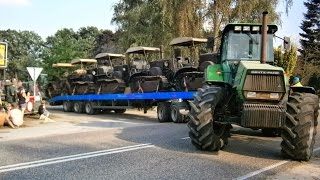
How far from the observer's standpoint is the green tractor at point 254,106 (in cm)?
969

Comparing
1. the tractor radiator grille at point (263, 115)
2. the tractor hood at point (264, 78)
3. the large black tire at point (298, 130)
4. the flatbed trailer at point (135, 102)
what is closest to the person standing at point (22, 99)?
the flatbed trailer at point (135, 102)

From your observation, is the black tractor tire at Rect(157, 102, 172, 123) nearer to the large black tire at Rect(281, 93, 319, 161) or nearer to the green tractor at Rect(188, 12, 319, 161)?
the green tractor at Rect(188, 12, 319, 161)

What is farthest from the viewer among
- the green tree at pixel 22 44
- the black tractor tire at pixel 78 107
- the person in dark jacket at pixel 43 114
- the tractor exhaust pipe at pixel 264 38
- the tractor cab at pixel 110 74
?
the green tree at pixel 22 44

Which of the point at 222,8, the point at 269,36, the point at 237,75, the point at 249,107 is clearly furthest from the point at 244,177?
the point at 222,8

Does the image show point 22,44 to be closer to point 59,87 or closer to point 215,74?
point 59,87

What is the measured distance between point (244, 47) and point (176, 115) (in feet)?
25.8

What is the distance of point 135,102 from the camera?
75.0 feet

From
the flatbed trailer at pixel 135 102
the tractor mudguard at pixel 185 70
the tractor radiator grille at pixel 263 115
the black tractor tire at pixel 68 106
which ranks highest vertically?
the tractor mudguard at pixel 185 70

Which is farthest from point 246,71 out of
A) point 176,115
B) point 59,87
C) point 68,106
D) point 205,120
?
point 59,87

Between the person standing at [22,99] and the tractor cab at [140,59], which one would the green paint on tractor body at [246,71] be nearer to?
the person standing at [22,99]

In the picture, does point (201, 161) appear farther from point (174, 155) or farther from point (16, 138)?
point (16, 138)

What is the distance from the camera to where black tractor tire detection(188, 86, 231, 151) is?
33.6 ft

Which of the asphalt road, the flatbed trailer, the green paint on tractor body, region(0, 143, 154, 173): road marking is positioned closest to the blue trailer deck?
the flatbed trailer

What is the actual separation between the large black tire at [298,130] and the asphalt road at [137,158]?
219 millimetres
